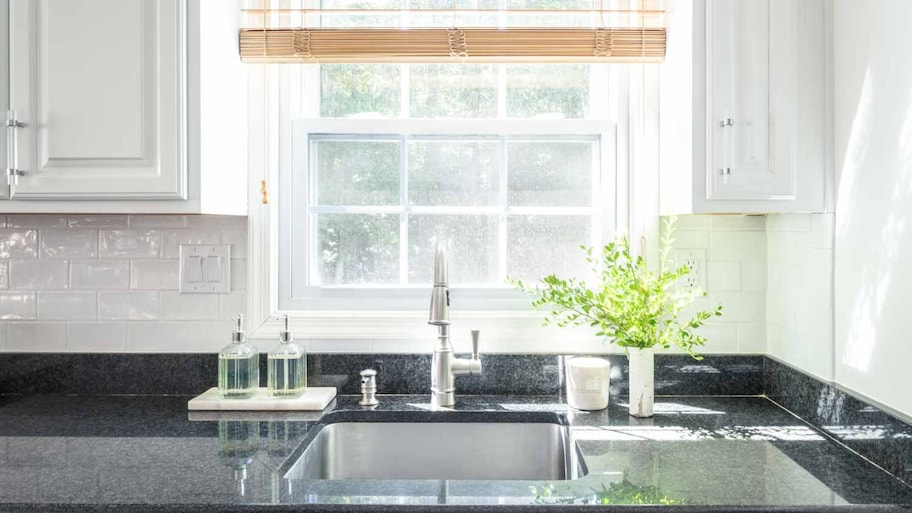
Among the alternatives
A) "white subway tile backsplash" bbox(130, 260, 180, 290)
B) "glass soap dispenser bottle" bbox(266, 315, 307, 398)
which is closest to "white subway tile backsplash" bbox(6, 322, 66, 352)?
"white subway tile backsplash" bbox(130, 260, 180, 290)

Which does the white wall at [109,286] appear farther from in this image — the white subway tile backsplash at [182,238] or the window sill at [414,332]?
the window sill at [414,332]

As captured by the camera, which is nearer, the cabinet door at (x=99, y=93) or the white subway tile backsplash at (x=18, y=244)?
the cabinet door at (x=99, y=93)

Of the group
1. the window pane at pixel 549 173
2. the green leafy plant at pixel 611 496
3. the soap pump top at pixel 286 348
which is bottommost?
the green leafy plant at pixel 611 496

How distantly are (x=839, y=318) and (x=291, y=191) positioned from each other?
1.50 metres

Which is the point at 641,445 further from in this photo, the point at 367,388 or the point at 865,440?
the point at 367,388

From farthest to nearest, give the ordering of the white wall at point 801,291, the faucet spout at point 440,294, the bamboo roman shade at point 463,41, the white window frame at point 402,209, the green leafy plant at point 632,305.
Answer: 1. the white window frame at point 402,209
2. the bamboo roman shade at point 463,41
3. the faucet spout at point 440,294
4. the green leafy plant at point 632,305
5. the white wall at point 801,291

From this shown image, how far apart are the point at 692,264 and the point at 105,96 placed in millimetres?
1622

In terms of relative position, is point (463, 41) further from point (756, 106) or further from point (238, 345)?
point (238, 345)

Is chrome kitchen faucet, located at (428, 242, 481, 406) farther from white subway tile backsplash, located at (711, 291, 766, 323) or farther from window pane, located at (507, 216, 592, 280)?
white subway tile backsplash, located at (711, 291, 766, 323)

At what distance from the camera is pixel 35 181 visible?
1.79 meters

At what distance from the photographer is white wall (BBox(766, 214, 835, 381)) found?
1729 millimetres

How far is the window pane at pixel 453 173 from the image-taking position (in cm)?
221

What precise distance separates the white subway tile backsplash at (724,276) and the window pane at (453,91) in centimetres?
79

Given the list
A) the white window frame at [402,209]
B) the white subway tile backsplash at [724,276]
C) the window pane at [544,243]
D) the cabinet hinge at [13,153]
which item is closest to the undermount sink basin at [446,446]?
the white window frame at [402,209]
